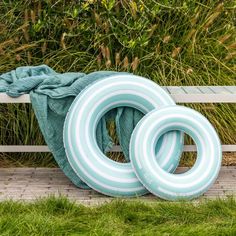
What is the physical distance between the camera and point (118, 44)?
670 cm

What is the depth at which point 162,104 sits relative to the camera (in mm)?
5480

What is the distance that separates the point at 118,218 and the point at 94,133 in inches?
34.8

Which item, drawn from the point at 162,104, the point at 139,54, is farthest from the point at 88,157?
the point at 139,54

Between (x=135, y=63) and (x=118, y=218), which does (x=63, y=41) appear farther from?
(x=118, y=218)

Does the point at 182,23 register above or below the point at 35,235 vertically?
above

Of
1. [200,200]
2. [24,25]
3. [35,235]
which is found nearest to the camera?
[35,235]

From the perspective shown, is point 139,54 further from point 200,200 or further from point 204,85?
point 200,200

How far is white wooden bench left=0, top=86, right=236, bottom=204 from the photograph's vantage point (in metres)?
5.49

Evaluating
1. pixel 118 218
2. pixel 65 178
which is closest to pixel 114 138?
pixel 65 178

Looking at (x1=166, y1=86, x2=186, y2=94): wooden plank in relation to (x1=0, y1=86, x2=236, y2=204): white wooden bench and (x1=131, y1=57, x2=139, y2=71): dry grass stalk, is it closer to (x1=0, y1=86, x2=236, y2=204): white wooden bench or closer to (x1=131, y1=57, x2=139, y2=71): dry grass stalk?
(x1=0, y1=86, x2=236, y2=204): white wooden bench

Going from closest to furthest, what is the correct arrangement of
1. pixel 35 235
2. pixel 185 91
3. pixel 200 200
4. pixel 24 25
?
pixel 35 235, pixel 200 200, pixel 185 91, pixel 24 25

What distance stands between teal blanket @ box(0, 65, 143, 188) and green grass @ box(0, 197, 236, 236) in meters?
0.66

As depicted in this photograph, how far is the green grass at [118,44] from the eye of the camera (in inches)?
255

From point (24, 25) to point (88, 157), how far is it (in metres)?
1.63
